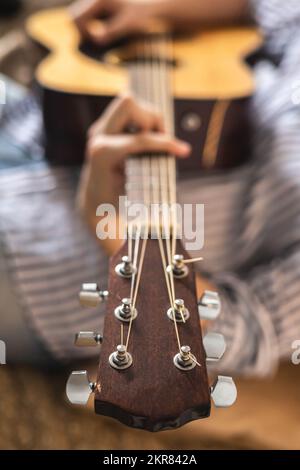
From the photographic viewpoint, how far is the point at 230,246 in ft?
2.55

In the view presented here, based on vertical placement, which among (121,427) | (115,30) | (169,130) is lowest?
(121,427)

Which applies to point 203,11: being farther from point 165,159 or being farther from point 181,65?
point 165,159

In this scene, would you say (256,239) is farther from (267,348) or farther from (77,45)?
(77,45)

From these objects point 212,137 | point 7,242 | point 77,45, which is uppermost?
point 77,45

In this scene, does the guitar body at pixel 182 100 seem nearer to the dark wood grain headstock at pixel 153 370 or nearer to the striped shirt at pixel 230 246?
the striped shirt at pixel 230 246

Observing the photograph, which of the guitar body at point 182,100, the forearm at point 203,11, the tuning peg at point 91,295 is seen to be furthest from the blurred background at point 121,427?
the forearm at point 203,11

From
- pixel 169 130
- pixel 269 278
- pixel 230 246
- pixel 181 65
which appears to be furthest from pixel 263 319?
pixel 181 65

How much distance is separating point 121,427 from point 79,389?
0.54 metres

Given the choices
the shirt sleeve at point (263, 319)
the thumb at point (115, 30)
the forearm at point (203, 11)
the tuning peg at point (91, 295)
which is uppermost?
the forearm at point (203, 11)

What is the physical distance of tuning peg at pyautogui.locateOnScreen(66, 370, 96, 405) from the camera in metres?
0.36

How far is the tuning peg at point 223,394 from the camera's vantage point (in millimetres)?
355

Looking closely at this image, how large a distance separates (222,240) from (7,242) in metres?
0.28

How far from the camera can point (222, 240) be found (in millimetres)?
765

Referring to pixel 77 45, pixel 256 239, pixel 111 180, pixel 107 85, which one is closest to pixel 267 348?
pixel 256 239
